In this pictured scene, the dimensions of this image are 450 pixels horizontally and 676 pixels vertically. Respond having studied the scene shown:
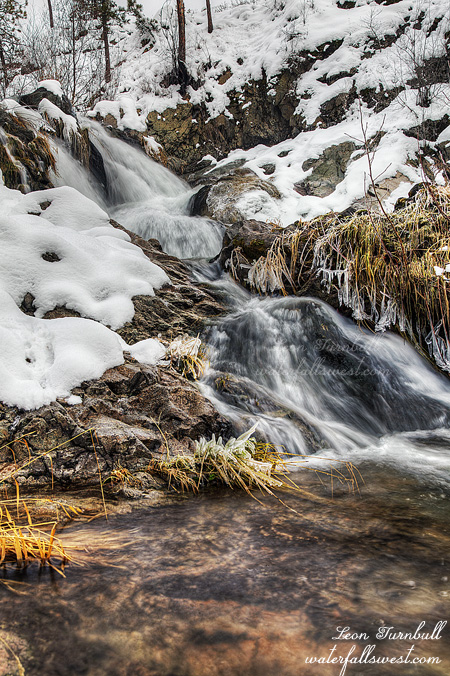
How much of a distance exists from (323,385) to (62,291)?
252 centimetres

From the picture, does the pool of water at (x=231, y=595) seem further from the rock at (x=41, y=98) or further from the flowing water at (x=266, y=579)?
the rock at (x=41, y=98)

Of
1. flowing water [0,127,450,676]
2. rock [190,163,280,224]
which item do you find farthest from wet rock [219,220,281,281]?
flowing water [0,127,450,676]

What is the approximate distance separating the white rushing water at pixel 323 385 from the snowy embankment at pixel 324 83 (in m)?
4.85

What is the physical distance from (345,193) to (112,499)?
9218 millimetres

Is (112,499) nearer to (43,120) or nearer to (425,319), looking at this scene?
(425,319)

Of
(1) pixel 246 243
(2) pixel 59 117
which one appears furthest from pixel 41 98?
(1) pixel 246 243

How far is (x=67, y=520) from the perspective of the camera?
1474mm

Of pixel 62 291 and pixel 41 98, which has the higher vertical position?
pixel 41 98

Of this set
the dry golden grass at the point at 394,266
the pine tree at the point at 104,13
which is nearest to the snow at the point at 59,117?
the dry golden grass at the point at 394,266

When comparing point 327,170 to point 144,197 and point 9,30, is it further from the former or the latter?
point 9,30

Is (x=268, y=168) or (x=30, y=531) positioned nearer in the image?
(x=30, y=531)

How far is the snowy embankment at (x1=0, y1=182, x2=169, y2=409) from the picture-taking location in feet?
7.63

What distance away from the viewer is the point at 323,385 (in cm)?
358

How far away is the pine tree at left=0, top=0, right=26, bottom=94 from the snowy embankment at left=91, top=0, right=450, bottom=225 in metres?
3.38
